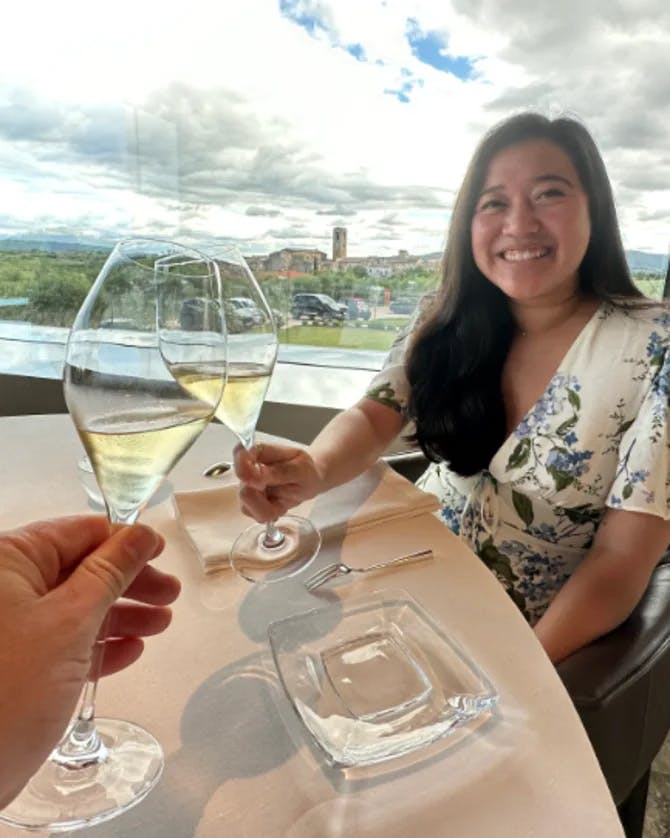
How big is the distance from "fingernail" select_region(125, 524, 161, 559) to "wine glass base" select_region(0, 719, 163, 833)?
0.17m

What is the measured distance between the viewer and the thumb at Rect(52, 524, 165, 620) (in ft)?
1.49

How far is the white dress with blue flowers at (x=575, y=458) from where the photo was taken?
3.48ft

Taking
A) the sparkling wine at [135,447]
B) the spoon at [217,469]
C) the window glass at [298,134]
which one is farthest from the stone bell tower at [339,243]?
the sparkling wine at [135,447]

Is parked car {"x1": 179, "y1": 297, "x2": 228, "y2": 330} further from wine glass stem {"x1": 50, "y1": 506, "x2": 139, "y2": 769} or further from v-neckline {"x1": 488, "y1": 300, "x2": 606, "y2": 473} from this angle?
v-neckline {"x1": 488, "y1": 300, "x2": 606, "y2": 473}

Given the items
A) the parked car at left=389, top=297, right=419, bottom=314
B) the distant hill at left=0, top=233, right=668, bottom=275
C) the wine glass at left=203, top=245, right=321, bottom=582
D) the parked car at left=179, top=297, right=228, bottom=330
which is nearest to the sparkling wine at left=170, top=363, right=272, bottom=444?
the wine glass at left=203, top=245, right=321, bottom=582

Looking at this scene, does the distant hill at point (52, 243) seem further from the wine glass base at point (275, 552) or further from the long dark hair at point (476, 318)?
the wine glass base at point (275, 552)

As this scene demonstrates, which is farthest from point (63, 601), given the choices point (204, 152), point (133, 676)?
point (204, 152)

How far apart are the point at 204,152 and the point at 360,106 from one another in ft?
2.21

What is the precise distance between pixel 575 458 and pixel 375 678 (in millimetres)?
657

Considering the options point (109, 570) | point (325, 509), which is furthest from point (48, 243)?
point (109, 570)

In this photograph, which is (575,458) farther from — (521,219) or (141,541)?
(141,541)

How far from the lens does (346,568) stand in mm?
813

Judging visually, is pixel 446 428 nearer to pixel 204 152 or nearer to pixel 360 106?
pixel 360 106

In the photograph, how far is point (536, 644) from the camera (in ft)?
2.22
